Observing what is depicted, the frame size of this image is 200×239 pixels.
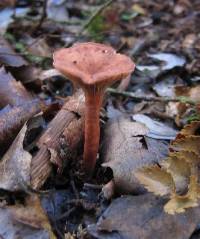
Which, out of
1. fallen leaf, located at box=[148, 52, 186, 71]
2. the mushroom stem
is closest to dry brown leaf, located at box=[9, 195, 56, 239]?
the mushroom stem

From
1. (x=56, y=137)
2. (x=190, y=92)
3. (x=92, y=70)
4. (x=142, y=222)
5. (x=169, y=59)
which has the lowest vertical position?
(x=169, y=59)

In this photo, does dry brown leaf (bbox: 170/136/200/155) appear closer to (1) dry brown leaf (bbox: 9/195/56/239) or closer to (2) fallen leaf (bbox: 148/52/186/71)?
(1) dry brown leaf (bbox: 9/195/56/239)

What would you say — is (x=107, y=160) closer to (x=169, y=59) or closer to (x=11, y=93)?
(x=11, y=93)

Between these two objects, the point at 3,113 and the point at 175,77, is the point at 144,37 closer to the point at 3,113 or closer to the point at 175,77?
the point at 175,77

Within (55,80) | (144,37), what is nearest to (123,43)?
(144,37)

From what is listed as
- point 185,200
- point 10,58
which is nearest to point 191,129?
point 185,200

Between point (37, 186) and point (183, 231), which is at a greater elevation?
point (37, 186)

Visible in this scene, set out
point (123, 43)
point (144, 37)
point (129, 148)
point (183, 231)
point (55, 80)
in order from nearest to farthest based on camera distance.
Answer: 1. point (183, 231)
2. point (129, 148)
3. point (55, 80)
4. point (123, 43)
5. point (144, 37)
